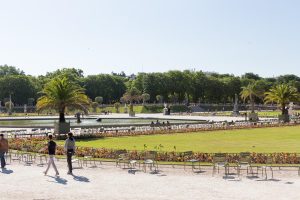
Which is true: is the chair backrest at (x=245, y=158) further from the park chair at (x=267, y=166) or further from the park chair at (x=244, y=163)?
the park chair at (x=267, y=166)

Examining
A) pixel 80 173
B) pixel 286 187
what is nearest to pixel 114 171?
pixel 80 173

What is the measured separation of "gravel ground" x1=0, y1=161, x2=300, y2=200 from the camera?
1805 cm

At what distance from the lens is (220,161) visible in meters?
23.3

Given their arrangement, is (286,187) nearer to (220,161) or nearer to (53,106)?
(220,161)

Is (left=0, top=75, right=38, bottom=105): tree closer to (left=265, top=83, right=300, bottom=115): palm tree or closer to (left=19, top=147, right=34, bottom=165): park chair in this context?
(left=265, top=83, right=300, bottom=115): palm tree

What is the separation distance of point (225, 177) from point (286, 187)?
3.16 metres

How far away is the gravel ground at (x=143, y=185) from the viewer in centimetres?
1805

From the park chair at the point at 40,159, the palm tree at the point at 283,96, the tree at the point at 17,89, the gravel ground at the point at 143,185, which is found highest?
the tree at the point at 17,89

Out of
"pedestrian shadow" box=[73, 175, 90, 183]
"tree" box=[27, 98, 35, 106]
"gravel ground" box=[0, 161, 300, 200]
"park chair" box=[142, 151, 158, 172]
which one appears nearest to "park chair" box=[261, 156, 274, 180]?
"gravel ground" box=[0, 161, 300, 200]

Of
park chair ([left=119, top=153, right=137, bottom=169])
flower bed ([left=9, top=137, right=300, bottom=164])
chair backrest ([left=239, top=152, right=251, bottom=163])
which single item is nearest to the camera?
chair backrest ([left=239, top=152, right=251, bottom=163])

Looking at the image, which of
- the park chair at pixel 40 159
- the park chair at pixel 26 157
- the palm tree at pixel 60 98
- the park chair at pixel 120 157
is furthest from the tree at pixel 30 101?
the park chair at pixel 120 157

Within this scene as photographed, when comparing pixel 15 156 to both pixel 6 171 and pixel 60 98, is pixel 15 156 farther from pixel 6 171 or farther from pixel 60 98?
pixel 60 98

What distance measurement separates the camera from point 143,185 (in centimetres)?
2019

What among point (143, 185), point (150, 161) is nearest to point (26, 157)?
point (150, 161)
